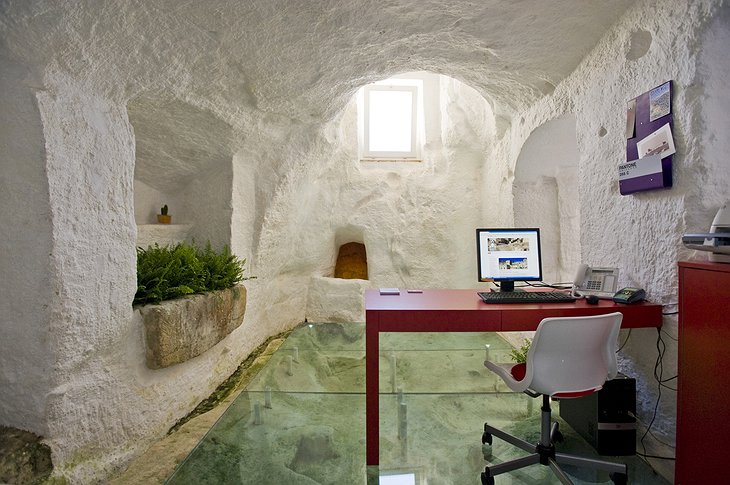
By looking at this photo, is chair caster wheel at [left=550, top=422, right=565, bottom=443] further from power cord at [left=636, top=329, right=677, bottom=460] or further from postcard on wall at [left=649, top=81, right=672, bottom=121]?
postcard on wall at [left=649, top=81, right=672, bottom=121]

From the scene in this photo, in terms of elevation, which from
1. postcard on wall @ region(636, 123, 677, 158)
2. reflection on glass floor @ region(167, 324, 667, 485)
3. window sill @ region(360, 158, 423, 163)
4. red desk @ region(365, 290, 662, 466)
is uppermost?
window sill @ region(360, 158, 423, 163)

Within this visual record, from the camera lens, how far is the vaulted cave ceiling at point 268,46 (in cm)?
206

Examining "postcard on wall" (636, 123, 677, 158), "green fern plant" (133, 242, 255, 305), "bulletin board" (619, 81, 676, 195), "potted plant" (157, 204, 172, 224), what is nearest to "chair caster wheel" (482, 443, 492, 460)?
"bulletin board" (619, 81, 676, 195)

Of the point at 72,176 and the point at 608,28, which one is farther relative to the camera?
the point at 608,28

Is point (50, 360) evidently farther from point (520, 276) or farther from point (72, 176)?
point (520, 276)

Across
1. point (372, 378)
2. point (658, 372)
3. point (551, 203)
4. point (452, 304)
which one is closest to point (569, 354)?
point (452, 304)

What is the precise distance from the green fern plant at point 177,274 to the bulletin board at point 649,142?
10.9 feet

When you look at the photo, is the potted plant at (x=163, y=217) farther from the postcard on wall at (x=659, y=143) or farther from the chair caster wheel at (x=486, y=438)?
the postcard on wall at (x=659, y=143)

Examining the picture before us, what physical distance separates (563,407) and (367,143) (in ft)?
16.4

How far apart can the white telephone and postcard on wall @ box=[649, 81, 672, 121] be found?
963 millimetres

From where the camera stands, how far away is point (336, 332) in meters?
5.47

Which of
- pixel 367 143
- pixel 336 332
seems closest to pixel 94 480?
pixel 336 332

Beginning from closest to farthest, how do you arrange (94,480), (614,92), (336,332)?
(94,480)
(614,92)
(336,332)

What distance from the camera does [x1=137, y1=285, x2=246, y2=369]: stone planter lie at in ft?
8.84
